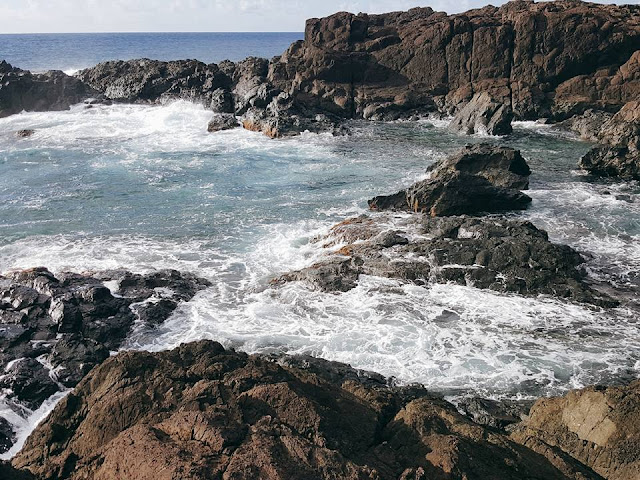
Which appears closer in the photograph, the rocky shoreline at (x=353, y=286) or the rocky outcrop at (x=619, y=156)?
the rocky shoreline at (x=353, y=286)

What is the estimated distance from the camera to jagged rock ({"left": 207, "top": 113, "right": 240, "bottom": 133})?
44.4 meters

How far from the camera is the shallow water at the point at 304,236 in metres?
14.4

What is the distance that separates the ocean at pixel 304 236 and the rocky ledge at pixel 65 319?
63 centimetres

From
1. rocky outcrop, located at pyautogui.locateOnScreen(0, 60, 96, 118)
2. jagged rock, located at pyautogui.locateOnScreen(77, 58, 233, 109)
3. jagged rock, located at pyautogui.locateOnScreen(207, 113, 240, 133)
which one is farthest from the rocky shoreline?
rocky outcrop, located at pyautogui.locateOnScreen(0, 60, 96, 118)

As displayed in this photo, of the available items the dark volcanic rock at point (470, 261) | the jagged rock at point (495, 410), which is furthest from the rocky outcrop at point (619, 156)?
the jagged rock at point (495, 410)

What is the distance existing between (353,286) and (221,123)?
30.3 metres

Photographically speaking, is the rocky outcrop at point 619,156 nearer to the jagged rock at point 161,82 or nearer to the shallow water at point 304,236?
the shallow water at point 304,236

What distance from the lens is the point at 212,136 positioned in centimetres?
4288

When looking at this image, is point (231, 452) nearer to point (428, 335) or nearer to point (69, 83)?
point (428, 335)

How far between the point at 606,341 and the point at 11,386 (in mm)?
14593

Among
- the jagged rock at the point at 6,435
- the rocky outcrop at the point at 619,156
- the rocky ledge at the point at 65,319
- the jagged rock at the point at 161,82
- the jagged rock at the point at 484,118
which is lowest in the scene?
the jagged rock at the point at 6,435

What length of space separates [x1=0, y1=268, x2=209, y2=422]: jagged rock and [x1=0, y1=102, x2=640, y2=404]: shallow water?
35.1 inches

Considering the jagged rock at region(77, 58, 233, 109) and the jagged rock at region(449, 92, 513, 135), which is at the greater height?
the jagged rock at region(77, 58, 233, 109)

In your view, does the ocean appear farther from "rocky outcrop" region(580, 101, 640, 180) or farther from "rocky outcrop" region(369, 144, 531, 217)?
"rocky outcrop" region(369, 144, 531, 217)
